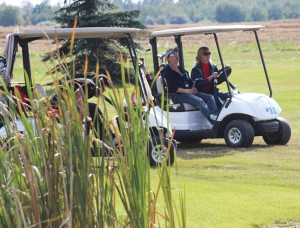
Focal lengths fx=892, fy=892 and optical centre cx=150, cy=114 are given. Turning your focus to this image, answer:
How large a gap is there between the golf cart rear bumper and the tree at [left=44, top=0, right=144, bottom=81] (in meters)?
10.3

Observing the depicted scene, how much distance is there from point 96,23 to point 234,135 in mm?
12109

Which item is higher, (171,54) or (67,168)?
(67,168)

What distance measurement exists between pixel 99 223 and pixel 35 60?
3835cm

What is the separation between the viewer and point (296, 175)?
974cm

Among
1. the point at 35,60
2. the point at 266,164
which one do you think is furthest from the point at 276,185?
the point at 35,60

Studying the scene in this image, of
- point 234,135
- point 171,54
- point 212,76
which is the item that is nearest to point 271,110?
point 234,135

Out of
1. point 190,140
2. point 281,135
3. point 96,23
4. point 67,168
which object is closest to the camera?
point 67,168

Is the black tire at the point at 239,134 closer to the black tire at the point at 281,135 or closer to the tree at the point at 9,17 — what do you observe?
the black tire at the point at 281,135

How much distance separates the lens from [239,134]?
12195 mm

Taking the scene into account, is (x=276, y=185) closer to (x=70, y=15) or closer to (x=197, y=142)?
(x=197, y=142)

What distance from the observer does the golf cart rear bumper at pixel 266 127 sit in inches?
482

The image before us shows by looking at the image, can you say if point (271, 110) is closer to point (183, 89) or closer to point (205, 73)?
point (205, 73)

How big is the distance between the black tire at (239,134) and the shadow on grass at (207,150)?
96mm

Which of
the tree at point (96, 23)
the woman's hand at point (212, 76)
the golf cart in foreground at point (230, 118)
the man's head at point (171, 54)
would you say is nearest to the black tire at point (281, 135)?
the golf cart in foreground at point (230, 118)
